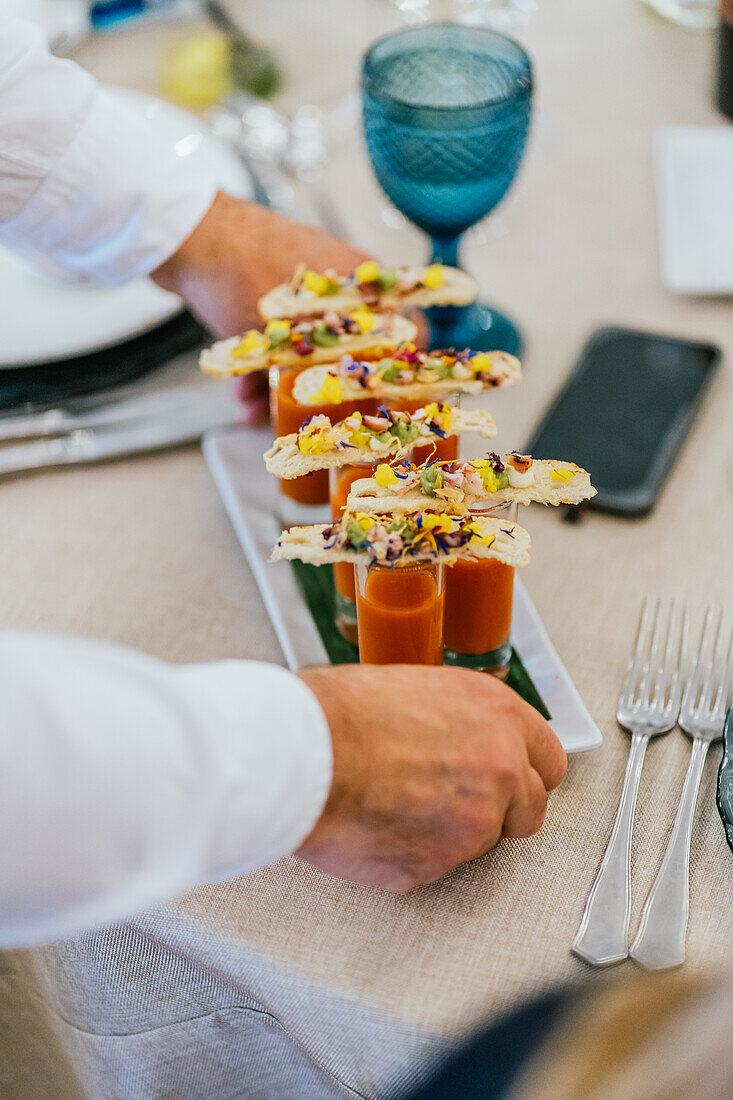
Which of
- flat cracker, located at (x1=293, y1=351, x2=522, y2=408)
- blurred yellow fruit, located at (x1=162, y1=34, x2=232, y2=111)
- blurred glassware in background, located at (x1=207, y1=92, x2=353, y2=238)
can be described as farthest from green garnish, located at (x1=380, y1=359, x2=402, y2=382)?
blurred yellow fruit, located at (x1=162, y1=34, x2=232, y2=111)

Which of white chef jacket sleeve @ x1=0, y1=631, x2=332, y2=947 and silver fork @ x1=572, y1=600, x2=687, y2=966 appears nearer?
white chef jacket sleeve @ x1=0, y1=631, x2=332, y2=947

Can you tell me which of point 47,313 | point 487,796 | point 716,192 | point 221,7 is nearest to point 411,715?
point 487,796

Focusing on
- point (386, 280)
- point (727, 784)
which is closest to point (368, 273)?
point (386, 280)

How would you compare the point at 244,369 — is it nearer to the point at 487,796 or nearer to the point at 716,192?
the point at 487,796

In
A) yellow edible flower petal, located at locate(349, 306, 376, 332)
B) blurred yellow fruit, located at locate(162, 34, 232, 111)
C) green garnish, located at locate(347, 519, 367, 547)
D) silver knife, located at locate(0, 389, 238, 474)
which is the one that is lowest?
silver knife, located at locate(0, 389, 238, 474)

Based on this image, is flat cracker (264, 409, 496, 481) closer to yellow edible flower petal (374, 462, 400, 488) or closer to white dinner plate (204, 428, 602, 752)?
yellow edible flower petal (374, 462, 400, 488)

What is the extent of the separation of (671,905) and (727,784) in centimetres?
8

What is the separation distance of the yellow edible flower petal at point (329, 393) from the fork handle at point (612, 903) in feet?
1.11

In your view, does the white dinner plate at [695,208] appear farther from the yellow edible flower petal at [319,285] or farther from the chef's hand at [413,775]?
the chef's hand at [413,775]

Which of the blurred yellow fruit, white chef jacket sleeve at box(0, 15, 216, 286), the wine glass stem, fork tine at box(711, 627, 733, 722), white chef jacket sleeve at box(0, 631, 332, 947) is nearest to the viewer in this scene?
white chef jacket sleeve at box(0, 631, 332, 947)

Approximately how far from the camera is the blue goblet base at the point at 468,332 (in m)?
0.99

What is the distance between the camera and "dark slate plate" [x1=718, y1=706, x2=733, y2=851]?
22.5 inches

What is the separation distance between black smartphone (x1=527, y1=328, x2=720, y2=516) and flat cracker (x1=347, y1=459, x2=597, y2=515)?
0.22 m

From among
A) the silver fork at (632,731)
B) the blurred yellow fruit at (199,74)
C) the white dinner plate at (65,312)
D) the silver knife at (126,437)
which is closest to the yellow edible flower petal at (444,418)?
the silver fork at (632,731)
